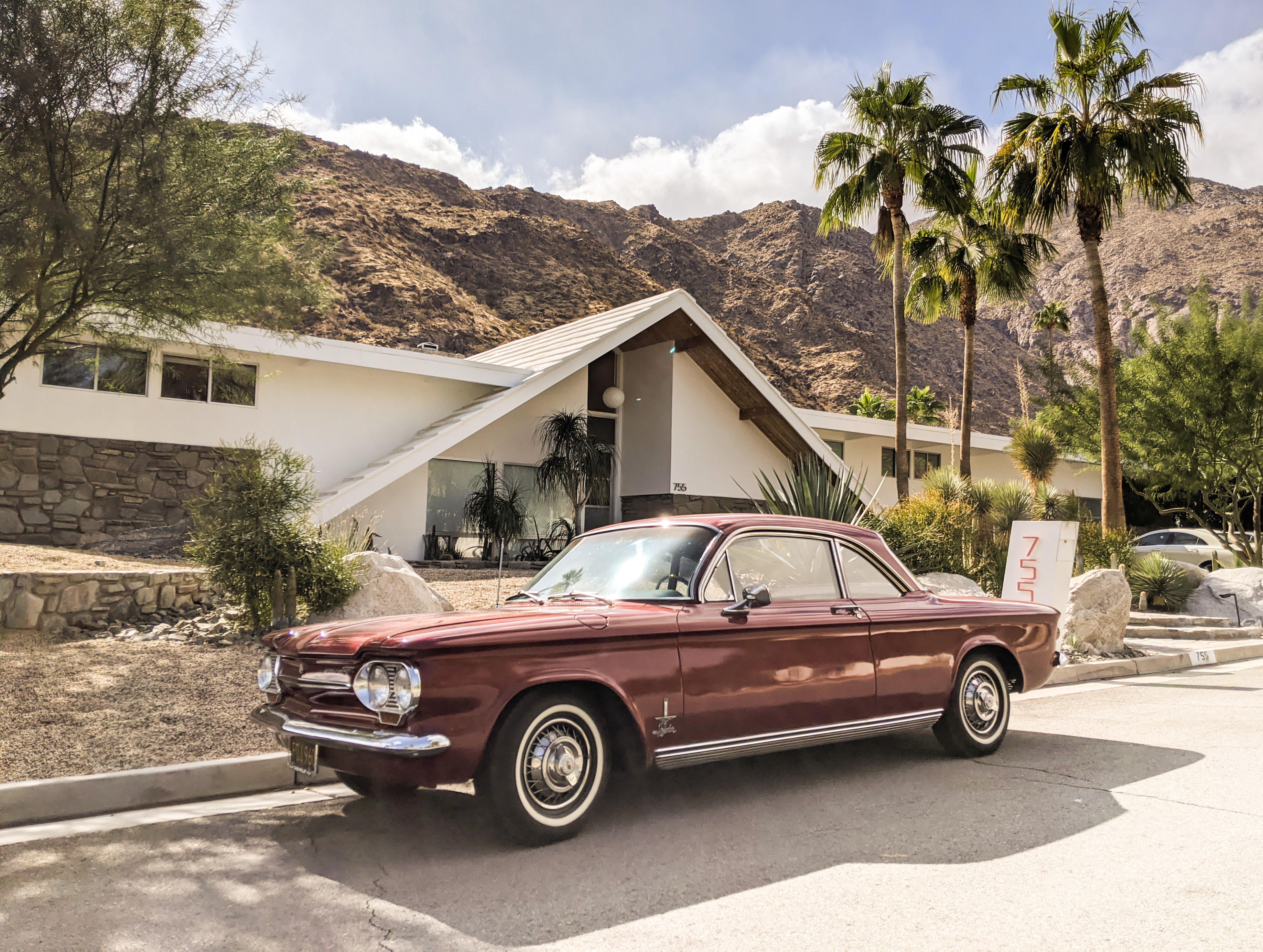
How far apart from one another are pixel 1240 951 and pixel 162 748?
5569mm

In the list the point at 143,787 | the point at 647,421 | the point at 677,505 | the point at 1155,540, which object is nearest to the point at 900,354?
the point at 647,421

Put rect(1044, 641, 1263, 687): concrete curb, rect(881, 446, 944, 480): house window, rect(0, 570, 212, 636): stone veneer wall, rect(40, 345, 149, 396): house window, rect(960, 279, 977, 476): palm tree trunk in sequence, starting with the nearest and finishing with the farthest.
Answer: rect(0, 570, 212, 636): stone veneer wall, rect(1044, 641, 1263, 687): concrete curb, rect(40, 345, 149, 396): house window, rect(960, 279, 977, 476): palm tree trunk, rect(881, 446, 944, 480): house window

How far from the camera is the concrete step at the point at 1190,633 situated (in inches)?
553

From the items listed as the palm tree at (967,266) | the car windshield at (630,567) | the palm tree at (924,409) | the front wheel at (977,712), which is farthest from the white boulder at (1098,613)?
the palm tree at (924,409)

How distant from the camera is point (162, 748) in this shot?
5.91 meters

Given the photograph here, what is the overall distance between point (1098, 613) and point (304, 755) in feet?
32.6

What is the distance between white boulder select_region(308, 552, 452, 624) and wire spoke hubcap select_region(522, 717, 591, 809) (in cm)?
509

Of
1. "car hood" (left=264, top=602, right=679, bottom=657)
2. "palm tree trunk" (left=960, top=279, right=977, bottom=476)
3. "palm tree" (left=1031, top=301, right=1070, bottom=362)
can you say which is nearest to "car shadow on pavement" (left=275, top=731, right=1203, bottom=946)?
"car hood" (left=264, top=602, right=679, bottom=657)

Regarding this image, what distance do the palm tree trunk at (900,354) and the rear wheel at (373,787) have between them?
52.5 ft

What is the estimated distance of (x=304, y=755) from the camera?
4.45 metres

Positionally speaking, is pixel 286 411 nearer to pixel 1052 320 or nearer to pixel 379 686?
pixel 379 686

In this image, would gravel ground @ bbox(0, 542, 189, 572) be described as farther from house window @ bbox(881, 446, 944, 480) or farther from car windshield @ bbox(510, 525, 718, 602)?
house window @ bbox(881, 446, 944, 480)

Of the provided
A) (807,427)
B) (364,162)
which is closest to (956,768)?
(807,427)

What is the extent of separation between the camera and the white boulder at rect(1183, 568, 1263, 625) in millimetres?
16016
